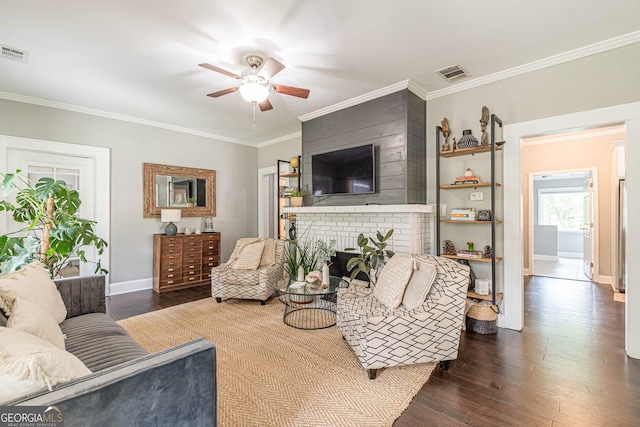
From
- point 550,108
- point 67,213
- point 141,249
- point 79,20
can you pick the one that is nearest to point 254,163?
point 141,249

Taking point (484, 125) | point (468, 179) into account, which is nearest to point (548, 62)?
point (484, 125)

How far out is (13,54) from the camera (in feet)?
9.02

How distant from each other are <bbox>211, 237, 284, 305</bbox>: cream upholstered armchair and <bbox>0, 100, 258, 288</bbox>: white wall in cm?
165

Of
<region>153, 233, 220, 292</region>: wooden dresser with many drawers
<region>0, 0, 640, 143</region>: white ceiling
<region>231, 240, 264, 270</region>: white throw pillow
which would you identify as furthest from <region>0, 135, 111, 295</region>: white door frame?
<region>231, 240, 264, 270</region>: white throw pillow

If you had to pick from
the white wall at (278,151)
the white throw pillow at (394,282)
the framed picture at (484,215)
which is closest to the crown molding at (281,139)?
the white wall at (278,151)

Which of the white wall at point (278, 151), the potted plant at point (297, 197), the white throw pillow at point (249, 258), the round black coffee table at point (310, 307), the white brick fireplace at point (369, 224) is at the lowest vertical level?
the round black coffee table at point (310, 307)

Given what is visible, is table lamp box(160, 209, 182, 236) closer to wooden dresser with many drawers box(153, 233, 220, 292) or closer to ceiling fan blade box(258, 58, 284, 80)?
wooden dresser with many drawers box(153, 233, 220, 292)

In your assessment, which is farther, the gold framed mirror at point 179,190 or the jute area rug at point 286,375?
the gold framed mirror at point 179,190

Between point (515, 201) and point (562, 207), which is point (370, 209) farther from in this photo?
point (562, 207)

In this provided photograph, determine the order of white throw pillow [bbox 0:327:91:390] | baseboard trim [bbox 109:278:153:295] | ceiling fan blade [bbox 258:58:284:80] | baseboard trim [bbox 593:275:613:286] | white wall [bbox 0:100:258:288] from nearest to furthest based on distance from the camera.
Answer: white throw pillow [bbox 0:327:91:390] < ceiling fan blade [bbox 258:58:284:80] < white wall [bbox 0:100:258:288] < baseboard trim [bbox 109:278:153:295] < baseboard trim [bbox 593:275:613:286]

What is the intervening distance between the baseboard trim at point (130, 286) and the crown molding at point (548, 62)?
4989 mm

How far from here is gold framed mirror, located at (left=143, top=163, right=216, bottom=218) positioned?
4816 mm

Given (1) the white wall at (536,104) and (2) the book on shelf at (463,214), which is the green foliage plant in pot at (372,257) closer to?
(2) the book on shelf at (463,214)

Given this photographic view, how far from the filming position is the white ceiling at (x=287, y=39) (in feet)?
7.13
